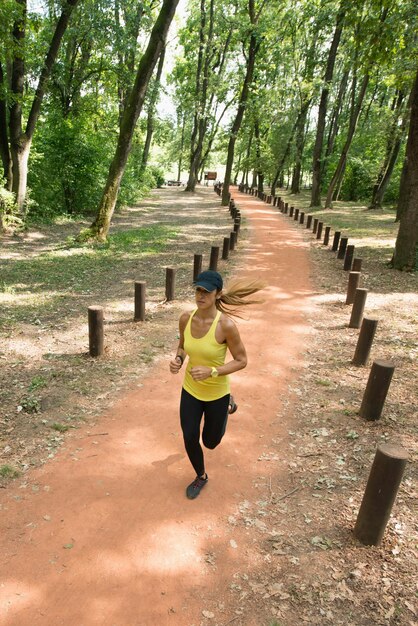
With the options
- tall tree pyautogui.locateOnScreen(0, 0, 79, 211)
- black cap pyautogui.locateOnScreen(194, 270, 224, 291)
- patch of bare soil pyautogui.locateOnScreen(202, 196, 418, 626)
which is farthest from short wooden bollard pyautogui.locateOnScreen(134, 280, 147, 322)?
tall tree pyautogui.locateOnScreen(0, 0, 79, 211)

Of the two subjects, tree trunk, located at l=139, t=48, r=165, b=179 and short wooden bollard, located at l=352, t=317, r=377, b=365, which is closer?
short wooden bollard, located at l=352, t=317, r=377, b=365

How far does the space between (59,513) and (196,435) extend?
1.55 m

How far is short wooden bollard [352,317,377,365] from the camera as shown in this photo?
6531 mm

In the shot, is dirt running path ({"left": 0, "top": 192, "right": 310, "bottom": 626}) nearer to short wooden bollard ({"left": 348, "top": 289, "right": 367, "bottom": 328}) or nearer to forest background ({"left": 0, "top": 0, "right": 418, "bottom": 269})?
short wooden bollard ({"left": 348, "top": 289, "right": 367, "bottom": 328})

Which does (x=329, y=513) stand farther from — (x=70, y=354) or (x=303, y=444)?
(x=70, y=354)

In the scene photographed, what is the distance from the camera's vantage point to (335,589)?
3311mm

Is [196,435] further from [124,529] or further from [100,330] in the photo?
[100,330]

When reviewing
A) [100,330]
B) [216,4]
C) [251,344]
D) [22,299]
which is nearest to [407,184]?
[251,344]

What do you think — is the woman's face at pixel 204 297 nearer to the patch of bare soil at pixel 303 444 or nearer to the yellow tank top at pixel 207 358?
the yellow tank top at pixel 207 358

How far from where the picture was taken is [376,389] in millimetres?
5293

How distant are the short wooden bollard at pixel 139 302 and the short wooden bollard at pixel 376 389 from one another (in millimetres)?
4729

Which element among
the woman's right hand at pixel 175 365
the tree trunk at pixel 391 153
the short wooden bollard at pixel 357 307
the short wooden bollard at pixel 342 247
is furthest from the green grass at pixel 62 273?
the tree trunk at pixel 391 153

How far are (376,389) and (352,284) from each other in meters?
4.89

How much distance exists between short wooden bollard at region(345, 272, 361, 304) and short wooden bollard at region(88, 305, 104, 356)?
5951 mm
